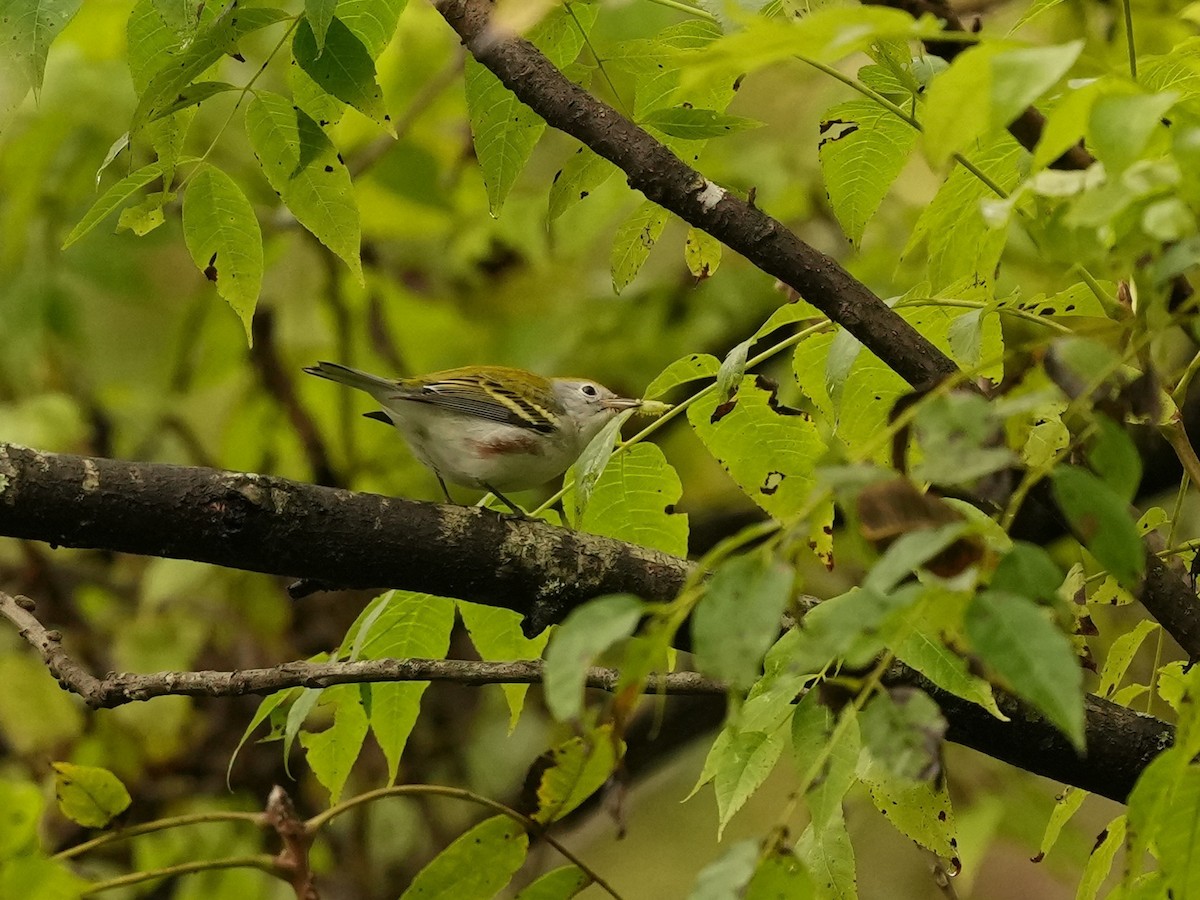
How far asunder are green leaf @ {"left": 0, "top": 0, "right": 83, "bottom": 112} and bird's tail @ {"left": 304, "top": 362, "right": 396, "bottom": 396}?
1.26 meters

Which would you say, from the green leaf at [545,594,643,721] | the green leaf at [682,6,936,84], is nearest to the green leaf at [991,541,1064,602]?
the green leaf at [545,594,643,721]

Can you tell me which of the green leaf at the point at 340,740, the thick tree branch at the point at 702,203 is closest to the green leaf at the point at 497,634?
the green leaf at the point at 340,740

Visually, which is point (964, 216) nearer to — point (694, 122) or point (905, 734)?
point (694, 122)

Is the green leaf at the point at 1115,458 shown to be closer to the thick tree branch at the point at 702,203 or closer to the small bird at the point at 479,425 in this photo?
the thick tree branch at the point at 702,203

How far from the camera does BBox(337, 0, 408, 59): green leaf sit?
178 centimetres

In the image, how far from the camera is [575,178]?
1830 mm

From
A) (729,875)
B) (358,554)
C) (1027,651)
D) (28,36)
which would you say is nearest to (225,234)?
(28,36)

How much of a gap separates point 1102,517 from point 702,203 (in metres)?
0.76

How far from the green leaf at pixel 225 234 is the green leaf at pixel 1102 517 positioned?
118cm

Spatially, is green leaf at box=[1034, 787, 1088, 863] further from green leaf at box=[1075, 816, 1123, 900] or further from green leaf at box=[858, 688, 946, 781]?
green leaf at box=[858, 688, 946, 781]

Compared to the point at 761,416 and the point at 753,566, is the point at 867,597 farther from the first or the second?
the point at 761,416

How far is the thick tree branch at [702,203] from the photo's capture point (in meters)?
1.57

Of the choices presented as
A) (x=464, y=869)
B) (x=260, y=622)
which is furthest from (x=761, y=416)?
(x=260, y=622)

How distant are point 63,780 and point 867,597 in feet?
3.28
